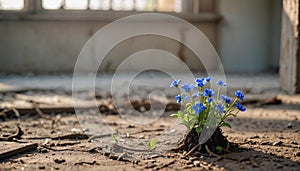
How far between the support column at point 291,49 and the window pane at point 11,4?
153 inches

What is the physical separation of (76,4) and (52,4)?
0.35 m

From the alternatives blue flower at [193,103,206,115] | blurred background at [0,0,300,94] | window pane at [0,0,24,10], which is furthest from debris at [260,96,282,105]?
window pane at [0,0,24,10]

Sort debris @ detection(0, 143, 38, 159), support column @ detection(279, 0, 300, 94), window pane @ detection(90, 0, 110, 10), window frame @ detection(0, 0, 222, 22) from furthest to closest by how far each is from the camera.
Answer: window pane @ detection(90, 0, 110, 10) < window frame @ detection(0, 0, 222, 22) < support column @ detection(279, 0, 300, 94) < debris @ detection(0, 143, 38, 159)

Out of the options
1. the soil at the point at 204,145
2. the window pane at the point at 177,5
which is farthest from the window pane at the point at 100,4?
the soil at the point at 204,145

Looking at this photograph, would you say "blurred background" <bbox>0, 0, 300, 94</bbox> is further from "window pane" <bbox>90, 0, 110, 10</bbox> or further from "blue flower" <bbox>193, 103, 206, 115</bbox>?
"blue flower" <bbox>193, 103, 206, 115</bbox>

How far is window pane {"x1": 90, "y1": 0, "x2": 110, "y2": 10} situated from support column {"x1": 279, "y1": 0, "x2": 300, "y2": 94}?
3.24m

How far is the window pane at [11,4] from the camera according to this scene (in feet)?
21.4

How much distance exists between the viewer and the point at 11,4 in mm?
6637

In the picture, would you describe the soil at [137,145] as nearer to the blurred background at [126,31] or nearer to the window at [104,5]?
the blurred background at [126,31]

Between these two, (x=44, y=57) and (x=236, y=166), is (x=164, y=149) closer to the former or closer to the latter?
(x=236, y=166)

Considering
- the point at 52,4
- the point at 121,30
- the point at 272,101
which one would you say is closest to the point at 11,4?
the point at 52,4

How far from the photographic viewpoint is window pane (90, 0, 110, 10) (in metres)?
6.92

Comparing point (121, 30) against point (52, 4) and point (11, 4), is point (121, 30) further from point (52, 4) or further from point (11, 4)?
point (11, 4)

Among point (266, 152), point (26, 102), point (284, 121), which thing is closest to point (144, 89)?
point (26, 102)
